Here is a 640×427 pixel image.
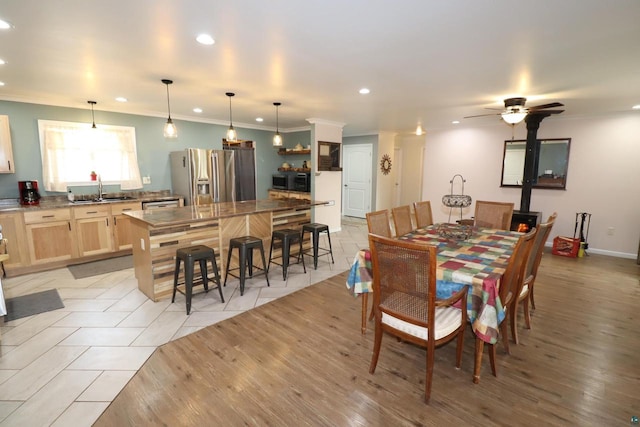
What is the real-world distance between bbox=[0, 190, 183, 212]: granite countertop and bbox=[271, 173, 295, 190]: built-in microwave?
7.41 feet

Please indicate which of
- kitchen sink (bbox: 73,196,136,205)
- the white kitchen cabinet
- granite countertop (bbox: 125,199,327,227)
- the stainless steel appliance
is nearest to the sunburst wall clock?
the stainless steel appliance

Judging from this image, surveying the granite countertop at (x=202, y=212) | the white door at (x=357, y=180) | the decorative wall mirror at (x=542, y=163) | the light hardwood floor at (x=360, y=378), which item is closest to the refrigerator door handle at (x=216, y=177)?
the granite countertop at (x=202, y=212)

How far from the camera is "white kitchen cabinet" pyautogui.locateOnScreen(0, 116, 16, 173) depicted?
3961 mm

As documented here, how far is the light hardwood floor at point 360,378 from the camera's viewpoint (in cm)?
181

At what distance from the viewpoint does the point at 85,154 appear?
4.81 metres

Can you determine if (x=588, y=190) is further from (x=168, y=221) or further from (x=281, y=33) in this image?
(x=168, y=221)

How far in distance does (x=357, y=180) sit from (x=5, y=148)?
22.5 feet

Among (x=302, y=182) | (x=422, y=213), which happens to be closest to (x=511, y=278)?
(x=422, y=213)

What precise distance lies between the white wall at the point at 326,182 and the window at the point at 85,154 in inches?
126

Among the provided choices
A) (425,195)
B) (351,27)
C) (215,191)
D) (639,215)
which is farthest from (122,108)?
(639,215)

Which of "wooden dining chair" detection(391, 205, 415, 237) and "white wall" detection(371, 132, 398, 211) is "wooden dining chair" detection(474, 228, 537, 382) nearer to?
"wooden dining chair" detection(391, 205, 415, 237)

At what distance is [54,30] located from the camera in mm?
2061

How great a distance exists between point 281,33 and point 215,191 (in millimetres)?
3898

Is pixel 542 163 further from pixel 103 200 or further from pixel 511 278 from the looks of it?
pixel 103 200
